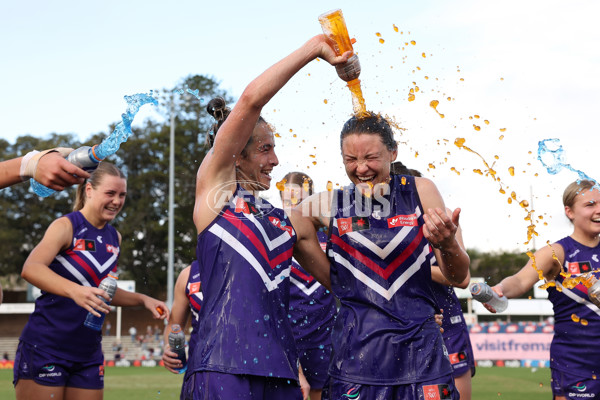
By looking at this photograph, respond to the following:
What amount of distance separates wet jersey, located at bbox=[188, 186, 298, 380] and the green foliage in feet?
128

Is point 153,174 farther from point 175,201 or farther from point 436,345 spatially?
point 436,345

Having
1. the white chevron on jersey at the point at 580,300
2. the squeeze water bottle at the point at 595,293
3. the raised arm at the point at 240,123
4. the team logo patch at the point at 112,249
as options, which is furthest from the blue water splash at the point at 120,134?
the white chevron on jersey at the point at 580,300

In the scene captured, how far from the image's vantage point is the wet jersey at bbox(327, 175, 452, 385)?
354 cm

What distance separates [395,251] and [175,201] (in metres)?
40.9

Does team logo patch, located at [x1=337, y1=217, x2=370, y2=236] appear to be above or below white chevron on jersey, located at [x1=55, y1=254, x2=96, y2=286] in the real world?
above

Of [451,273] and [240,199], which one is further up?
[240,199]

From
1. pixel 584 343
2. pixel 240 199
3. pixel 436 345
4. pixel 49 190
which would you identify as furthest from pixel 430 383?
pixel 584 343

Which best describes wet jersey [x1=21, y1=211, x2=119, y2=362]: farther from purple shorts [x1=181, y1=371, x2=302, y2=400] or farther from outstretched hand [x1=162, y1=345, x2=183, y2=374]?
purple shorts [x1=181, y1=371, x2=302, y2=400]

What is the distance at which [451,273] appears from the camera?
3875 mm

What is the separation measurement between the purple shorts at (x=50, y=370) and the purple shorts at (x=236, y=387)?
277 centimetres

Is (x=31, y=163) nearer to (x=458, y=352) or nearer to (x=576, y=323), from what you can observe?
(x=458, y=352)

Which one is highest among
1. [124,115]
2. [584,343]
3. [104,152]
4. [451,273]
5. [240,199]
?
[124,115]

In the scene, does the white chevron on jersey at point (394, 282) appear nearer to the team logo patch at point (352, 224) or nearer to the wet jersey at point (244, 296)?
the team logo patch at point (352, 224)

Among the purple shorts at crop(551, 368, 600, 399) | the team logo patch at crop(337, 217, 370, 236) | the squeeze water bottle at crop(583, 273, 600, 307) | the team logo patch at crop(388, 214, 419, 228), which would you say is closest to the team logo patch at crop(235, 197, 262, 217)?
the team logo patch at crop(337, 217, 370, 236)
